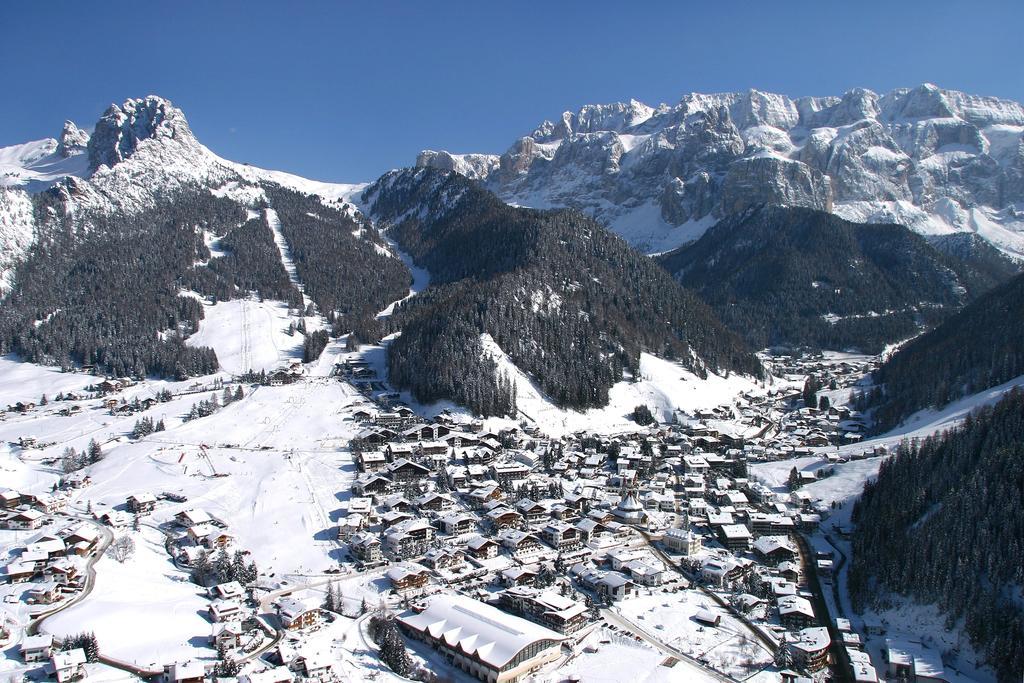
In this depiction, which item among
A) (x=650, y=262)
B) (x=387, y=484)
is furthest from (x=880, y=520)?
(x=650, y=262)

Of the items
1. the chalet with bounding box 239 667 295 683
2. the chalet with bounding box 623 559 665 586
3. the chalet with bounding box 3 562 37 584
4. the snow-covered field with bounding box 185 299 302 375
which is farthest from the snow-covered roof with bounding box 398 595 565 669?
the snow-covered field with bounding box 185 299 302 375

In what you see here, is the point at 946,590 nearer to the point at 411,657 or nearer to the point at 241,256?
the point at 411,657

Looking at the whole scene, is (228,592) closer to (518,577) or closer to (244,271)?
(518,577)

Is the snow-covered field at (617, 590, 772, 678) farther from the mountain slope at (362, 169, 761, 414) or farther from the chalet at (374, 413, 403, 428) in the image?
the chalet at (374, 413, 403, 428)

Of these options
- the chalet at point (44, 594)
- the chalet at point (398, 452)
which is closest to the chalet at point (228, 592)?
the chalet at point (44, 594)

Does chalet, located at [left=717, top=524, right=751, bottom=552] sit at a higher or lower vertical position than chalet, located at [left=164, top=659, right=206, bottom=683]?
lower

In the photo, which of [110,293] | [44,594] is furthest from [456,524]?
[110,293]

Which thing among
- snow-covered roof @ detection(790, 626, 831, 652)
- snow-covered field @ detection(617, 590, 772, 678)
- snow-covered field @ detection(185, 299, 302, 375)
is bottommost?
snow-covered field @ detection(617, 590, 772, 678)
